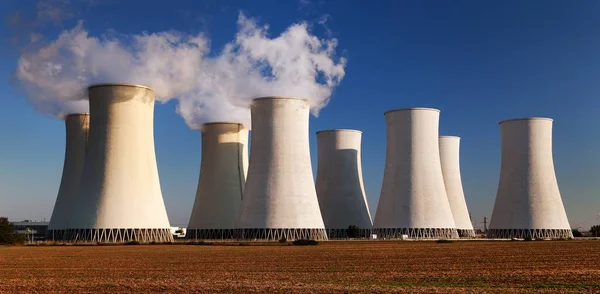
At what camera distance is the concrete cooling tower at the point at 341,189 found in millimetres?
56250

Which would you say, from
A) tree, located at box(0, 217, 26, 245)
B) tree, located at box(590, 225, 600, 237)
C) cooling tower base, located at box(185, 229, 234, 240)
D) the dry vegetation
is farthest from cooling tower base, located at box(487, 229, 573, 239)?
tree, located at box(0, 217, 26, 245)

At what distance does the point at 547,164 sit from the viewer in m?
51.2

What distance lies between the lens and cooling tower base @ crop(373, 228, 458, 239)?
160 ft

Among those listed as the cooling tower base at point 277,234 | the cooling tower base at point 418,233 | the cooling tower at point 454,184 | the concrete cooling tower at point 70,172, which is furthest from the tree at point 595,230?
the concrete cooling tower at point 70,172

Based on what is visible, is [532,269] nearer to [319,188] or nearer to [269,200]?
[269,200]

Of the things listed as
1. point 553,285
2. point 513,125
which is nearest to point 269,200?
point 513,125

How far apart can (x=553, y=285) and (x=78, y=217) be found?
31.2 metres

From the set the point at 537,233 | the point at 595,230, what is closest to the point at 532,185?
the point at 537,233

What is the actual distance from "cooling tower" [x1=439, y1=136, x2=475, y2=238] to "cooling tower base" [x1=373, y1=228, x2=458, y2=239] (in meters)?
9.16

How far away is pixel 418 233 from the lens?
48.9 meters

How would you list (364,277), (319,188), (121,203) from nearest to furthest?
1. (364,277)
2. (121,203)
3. (319,188)

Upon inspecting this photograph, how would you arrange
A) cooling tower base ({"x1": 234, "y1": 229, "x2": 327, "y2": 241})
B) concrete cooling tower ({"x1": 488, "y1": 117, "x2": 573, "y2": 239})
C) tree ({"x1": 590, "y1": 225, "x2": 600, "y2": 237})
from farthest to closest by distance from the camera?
tree ({"x1": 590, "y1": 225, "x2": 600, "y2": 237}), concrete cooling tower ({"x1": 488, "y1": 117, "x2": 573, "y2": 239}), cooling tower base ({"x1": 234, "y1": 229, "x2": 327, "y2": 241})

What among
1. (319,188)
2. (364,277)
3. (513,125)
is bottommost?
(364,277)

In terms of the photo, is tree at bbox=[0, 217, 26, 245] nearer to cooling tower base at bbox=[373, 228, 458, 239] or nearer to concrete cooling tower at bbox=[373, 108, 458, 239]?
cooling tower base at bbox=[373, 228, 458, 239]
